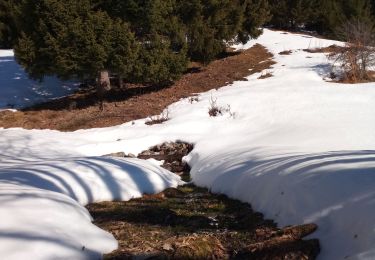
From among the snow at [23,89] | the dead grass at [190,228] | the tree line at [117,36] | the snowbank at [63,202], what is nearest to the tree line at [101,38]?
the tree line at [117,36]

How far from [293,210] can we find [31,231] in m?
2.40

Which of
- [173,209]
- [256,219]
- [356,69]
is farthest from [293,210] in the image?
[356,69]

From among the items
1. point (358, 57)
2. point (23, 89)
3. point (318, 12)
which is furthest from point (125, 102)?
point (318, 12)

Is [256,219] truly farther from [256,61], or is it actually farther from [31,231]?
[256,61]

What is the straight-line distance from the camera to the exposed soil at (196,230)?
3.59m

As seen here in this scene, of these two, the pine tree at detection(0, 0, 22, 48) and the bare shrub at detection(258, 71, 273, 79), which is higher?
the pine tree at detection(0, 0, 22, 48)

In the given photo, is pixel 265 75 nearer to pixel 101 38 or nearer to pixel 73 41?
pixel 101 38

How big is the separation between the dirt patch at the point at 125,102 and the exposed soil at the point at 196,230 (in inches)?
260

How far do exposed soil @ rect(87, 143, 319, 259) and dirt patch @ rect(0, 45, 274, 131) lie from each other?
6.59m

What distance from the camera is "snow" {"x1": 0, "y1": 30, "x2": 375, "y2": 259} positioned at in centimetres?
377

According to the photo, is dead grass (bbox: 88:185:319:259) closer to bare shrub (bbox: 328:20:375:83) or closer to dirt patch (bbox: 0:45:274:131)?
dirt patch (bbox: 0:45:274:131)

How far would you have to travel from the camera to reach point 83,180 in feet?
21.6

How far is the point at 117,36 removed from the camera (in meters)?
13.4

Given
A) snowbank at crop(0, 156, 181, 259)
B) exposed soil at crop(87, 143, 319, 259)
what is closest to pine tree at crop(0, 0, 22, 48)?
snowbank at crop(0, 156, 181, 259)
